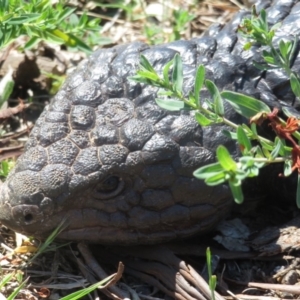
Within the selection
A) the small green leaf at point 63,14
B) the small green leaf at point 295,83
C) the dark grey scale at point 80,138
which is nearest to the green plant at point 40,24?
the small green leaf at point 63,14

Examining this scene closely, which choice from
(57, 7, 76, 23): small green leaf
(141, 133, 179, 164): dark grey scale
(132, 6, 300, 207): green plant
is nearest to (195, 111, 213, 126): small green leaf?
(132, 6, 300, 207): green plant

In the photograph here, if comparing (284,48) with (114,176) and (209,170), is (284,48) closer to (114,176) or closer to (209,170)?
(209,170)

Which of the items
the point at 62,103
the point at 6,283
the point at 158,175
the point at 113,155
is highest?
the point at 62,103

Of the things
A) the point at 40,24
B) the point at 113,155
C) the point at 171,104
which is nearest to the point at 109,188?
the point at 113,155

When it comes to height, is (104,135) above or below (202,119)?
below

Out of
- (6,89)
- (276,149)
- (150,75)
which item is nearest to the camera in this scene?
(276,149)

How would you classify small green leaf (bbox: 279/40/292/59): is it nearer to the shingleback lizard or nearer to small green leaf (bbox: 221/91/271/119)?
small green leaf (bbox: 221/91/271/119)

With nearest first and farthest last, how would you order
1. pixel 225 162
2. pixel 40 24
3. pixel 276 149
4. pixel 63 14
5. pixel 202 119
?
pixel 225 162 → pixel 276 149 → pixel 202 119 → pixel 40 24 → pixel 63 14
